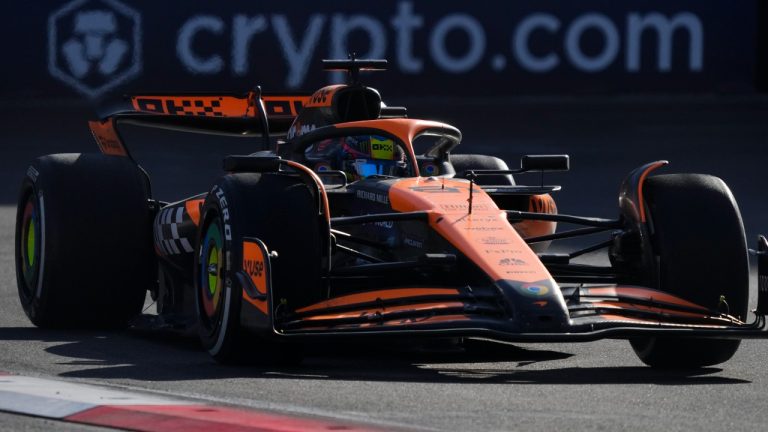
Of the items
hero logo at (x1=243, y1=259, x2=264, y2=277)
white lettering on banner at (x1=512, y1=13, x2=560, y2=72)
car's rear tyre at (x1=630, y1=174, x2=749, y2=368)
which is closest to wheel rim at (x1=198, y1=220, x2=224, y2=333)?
hero logo at (x1=243, y1=259, x2=264, y2=277)

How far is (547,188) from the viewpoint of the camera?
8.61 metres

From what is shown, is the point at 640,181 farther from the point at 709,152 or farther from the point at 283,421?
the point at 709,152

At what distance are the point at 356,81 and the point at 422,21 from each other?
34.8 ft

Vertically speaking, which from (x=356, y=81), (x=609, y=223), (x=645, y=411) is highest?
(x=356, y=81)

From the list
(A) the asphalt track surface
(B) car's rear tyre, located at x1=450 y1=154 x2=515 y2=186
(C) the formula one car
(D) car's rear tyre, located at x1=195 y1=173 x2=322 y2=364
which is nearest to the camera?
(A) the asphalt track surface

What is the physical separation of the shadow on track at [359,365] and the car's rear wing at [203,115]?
6.26ft

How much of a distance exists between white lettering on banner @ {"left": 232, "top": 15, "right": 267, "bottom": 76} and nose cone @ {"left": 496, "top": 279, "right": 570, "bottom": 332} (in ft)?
43.6

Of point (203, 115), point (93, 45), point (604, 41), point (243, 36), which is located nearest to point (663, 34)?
point (604, 41)

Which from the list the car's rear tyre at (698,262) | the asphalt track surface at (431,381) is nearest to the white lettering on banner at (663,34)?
the asphalt track surface at (431,381)

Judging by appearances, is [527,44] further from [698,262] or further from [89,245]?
[698,262]

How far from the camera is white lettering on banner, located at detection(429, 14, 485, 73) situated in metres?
20.3

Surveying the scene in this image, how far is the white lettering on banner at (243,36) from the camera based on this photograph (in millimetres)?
19969

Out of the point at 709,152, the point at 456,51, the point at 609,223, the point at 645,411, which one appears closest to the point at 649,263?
the point at 609,223

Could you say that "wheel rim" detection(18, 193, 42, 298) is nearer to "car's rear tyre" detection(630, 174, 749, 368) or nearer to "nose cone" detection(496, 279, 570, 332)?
"nose cone" detection(496, 279, 570, 332)
